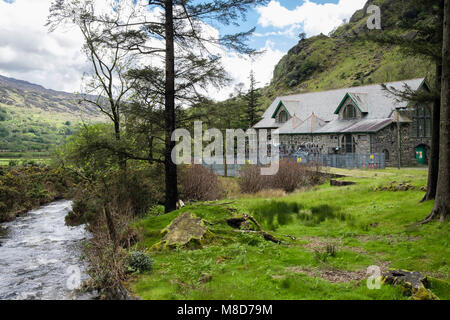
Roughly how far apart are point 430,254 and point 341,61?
92.2 metres

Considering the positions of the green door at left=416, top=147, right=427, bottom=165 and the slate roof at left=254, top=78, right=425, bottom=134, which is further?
the slate roof at left=254, top=78, right=425, bottom=134

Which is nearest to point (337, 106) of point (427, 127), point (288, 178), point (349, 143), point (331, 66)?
point (349, 143)

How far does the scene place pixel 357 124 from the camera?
107ft

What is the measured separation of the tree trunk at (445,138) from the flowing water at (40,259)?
8957 mm

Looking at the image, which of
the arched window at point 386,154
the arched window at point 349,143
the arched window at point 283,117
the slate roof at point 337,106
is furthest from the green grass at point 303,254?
the arched window at point 283,117

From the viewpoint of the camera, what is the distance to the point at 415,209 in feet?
35.5

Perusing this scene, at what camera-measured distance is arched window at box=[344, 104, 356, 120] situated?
34531 millimetres

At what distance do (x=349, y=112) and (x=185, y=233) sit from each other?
101 ft

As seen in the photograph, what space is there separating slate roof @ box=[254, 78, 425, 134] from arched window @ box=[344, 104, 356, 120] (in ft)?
2.11

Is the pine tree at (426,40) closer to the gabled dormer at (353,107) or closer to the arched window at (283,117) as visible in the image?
the gabled dormer at (353,107)

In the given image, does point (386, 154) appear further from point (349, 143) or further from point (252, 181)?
point (252, 181)

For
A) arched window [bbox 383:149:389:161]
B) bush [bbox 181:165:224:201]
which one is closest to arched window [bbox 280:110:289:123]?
arched window [bbox 383:149:389:161]
